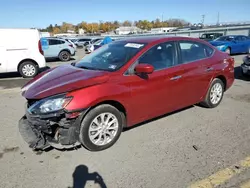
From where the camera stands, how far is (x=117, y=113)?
3465 millimetres

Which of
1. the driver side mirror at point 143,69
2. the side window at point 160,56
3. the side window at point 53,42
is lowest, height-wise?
the driver side mirror at point 143,69

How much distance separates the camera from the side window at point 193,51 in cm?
436

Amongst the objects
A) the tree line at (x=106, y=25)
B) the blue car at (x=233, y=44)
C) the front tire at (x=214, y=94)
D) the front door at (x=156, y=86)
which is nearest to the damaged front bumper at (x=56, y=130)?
the front door at (x=156, y=86)

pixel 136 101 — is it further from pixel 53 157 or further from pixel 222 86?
pixel 222 86

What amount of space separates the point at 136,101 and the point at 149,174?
1190 mm

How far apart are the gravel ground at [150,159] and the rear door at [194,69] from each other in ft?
1.63

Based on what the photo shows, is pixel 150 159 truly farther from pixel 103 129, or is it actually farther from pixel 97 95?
pixel 97 95

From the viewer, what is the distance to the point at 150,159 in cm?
317

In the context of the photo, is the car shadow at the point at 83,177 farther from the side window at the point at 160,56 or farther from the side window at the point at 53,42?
the side window at the point at 53,42

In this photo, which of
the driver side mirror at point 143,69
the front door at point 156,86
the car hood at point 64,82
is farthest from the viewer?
the front door at point 156,86

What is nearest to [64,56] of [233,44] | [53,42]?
[53,42]

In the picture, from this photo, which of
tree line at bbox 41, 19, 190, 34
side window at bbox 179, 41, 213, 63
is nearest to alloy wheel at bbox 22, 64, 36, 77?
side window at bbox 179, 41, 213, 63

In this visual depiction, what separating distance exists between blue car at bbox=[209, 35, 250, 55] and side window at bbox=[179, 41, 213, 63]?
10976 millimetres

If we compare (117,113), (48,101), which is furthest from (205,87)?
(48,101)
